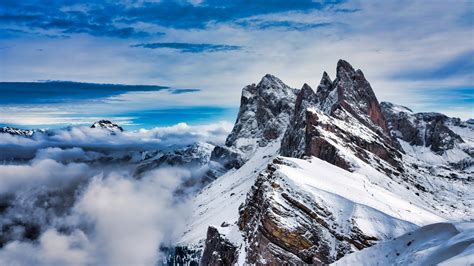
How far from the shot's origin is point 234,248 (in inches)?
2557

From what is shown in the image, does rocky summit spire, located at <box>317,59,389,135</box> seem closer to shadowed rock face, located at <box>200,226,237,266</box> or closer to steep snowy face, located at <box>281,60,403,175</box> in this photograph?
steep snowy face, located at <box>281,60,403,175</box>

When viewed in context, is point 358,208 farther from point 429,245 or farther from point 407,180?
point 407,180

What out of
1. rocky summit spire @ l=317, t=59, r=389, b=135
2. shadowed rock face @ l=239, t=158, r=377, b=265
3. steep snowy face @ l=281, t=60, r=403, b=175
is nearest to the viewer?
shadowed rock face @ l=239, t=158, r=377, b=265

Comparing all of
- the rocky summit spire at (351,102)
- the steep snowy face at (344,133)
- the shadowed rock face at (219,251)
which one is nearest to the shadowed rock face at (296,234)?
the shadowed rock face at (219,251)

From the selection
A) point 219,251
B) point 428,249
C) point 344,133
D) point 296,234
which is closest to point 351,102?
point 344,133

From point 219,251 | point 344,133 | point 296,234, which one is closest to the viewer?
point 296,234

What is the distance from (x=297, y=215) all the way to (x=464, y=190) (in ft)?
512

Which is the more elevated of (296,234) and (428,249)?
(428,249)

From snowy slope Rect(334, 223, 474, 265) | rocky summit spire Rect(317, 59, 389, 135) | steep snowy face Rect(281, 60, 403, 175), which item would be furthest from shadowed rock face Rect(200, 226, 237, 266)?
rocky summit spire Rect(317, 59, 389, 135)

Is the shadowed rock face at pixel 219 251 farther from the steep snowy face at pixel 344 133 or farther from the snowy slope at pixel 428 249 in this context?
the steep snowy face at pixel 344 133

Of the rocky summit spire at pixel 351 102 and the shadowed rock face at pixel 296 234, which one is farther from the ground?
the rocky summit spire at pixel 351 102

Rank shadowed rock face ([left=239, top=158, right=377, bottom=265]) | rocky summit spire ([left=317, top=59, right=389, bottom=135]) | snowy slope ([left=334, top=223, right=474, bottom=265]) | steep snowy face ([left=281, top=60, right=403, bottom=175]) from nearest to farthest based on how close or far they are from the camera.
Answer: snowy slope ([left=334, top=223, right=474, bottom=265]) → shadowed rock face ([left=239, top=158, right=377, bottom=265]) → steep snowy face ([left=281, top=60, right=403, bottom=175]) → rocky summit spire ([left=317, top=59, right=389, bottom=135])

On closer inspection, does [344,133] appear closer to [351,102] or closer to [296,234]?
[351,102]

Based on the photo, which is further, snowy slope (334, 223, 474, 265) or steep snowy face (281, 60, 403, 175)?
steep snowy face (281, 60, 403, 175)
